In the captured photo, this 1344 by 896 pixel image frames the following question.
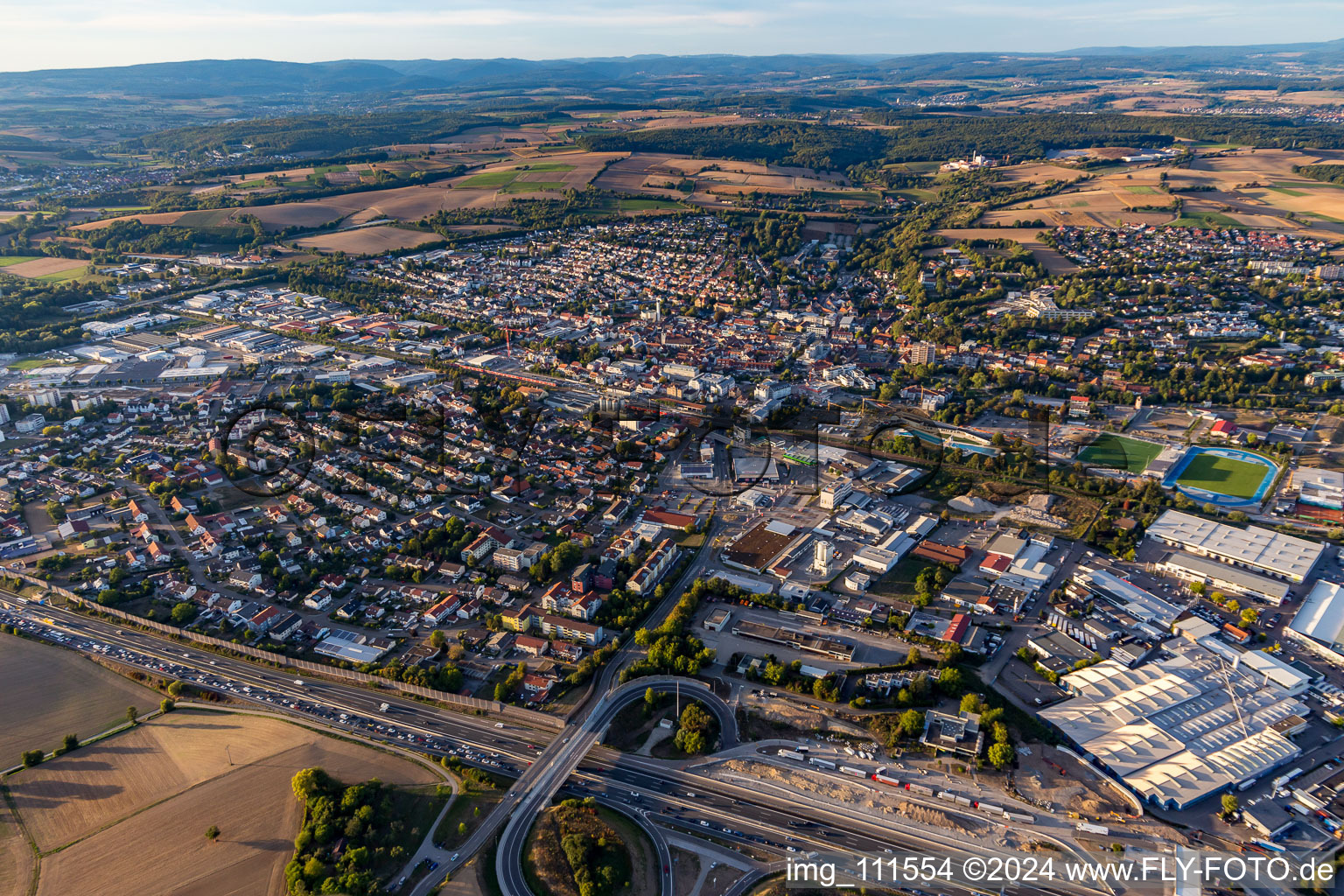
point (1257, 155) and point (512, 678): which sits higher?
point (1257, 155)

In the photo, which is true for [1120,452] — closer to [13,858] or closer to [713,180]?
[13,858]

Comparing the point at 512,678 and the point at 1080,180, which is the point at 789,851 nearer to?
the point at 512,678

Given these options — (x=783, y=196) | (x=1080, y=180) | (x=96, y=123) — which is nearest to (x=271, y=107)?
(x=96, y=123)

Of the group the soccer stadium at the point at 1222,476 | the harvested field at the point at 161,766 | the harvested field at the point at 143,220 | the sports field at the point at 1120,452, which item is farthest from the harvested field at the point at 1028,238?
the harvested field at the point at 143,220

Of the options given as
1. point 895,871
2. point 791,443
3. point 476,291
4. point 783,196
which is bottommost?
point 895,871

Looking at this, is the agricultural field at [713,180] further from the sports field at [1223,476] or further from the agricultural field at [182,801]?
the agricultural field at [182,801]

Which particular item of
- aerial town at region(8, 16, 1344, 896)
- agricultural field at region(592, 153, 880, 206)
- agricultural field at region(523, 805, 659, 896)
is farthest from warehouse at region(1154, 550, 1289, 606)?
agricultural field at region(592, 153, 880, 206)
